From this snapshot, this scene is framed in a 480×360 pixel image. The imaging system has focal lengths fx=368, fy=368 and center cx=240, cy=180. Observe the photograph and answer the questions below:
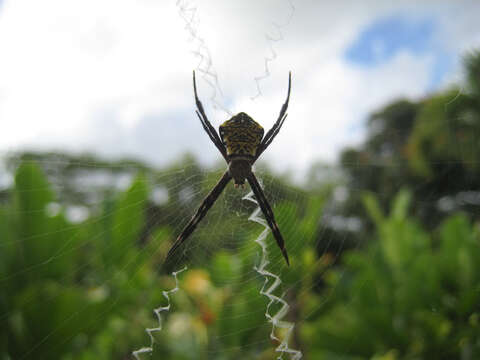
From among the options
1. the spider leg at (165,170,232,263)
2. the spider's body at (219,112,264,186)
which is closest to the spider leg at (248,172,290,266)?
the spider leg at (165,170,232,263)

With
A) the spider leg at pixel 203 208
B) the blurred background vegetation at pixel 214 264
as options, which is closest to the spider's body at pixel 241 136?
the spider leg at pixel 203 208

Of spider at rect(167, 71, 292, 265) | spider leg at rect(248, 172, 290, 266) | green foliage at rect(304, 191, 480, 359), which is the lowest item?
green foliage at rect(304, 191, 480, 359)

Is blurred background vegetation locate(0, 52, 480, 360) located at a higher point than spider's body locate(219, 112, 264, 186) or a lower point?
lower

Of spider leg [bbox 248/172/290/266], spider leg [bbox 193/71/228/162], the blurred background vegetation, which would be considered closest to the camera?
spider leg [bbox 193/71/228/162]

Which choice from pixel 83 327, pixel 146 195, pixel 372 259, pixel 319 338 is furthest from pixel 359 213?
pixel 83 327

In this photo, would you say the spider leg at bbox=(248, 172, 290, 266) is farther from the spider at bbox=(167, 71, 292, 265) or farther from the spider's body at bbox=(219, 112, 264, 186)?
the spider's body at bbox=(219, 112, 264, 186)
